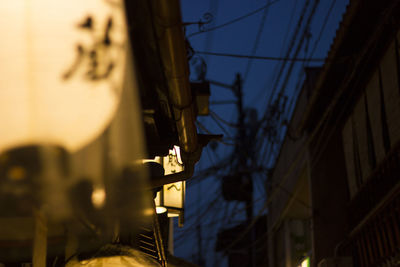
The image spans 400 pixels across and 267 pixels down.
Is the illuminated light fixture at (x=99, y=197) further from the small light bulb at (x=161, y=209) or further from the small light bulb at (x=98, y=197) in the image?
the small light bulb at (x=161, y=209)

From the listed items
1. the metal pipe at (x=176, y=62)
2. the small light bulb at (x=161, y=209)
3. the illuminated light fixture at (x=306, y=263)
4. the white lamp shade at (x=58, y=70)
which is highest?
the metal pipe at (x=176, y=62)

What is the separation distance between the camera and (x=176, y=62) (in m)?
5.11

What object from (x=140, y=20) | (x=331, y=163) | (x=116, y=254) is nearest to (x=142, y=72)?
(x=140, y=20)

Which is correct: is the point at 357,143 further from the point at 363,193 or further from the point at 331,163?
the point at 331,163

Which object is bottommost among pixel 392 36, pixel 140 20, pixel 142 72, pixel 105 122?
pixel 105 122

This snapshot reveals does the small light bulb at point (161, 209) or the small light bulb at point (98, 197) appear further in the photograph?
the small light bulb at point (161, 209)

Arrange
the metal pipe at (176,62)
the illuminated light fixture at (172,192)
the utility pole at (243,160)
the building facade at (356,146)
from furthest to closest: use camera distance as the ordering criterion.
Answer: the utility pole at (243,160)
the building facade at (356,146)
the illuminated light fixture at (172,192)
the metal pipe at (176,62)

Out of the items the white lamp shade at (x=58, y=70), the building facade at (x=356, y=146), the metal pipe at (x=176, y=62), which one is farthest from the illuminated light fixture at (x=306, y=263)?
the white lamp shade at (x=58, y=70)

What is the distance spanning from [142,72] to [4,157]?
469 cm

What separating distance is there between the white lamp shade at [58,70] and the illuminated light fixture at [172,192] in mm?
6887

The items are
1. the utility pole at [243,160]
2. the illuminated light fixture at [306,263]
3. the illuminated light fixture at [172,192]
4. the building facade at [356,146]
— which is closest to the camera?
the illuminated light fixture at [172,192]

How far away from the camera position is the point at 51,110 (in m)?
2.05

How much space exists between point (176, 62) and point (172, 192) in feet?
16.0

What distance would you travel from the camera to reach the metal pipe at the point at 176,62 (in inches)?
175
